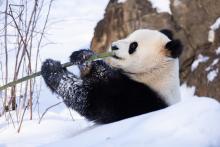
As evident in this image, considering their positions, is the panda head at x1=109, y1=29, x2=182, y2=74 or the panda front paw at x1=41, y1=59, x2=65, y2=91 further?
the panda front paw at x1=41, y1=59, x2=65, y2=91

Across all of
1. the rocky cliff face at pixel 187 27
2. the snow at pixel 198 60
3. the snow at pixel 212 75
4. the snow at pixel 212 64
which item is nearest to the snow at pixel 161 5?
the rocky cliff face at pixel 187 27

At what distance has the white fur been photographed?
124 inches

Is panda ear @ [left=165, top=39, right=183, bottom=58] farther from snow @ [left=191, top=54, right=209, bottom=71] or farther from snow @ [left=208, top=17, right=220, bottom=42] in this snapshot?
snow @ [left=208, top=17, right=220, bottom=42]

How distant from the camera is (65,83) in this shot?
10.6ft

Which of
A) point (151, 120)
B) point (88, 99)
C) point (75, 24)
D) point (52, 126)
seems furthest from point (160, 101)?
point (75, 24)

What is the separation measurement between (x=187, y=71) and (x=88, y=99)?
141 inches

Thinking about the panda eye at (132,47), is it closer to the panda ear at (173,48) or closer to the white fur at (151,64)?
the white fur at (151,64)

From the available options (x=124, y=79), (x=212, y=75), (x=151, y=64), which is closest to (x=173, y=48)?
(x=151, y=64)

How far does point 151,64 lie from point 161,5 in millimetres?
3765

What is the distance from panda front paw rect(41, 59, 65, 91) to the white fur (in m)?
0.34

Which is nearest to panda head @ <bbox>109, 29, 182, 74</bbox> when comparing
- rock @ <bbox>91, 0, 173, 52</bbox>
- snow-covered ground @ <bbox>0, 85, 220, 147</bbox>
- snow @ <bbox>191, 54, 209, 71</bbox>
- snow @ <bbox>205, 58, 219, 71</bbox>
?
snow-covered ground @ <bbox>0, 85, 220, 147</bbox>

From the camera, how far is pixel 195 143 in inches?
69.4

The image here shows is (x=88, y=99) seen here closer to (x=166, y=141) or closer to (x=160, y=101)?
(x=160, y=101)

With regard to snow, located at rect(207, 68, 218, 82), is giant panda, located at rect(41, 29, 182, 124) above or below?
above
